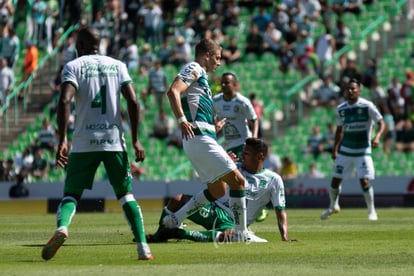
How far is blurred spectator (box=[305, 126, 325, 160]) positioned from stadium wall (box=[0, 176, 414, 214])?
5.37 ft

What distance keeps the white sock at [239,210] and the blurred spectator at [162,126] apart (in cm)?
1946

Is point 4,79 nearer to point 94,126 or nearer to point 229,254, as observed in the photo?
point 229,254

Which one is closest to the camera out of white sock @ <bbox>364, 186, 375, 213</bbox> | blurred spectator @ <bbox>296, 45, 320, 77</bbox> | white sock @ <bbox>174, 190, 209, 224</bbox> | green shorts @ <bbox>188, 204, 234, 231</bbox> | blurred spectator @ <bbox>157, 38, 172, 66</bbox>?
white sock @ <bbox>174, 190, 209, 224</bbox>

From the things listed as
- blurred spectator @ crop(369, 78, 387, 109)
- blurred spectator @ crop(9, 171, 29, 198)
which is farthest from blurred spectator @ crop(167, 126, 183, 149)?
blurred spectator @ crop(369, 78, 387, 109)

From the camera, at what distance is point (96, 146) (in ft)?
38.6

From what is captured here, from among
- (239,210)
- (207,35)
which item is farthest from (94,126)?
(207,35)

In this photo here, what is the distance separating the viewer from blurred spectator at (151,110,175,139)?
33.5 metres

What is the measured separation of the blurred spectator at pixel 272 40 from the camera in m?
35.2

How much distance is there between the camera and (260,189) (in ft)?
48.6

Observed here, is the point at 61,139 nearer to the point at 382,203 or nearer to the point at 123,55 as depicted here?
the point at 382,203

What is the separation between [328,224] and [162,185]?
36.5 ft

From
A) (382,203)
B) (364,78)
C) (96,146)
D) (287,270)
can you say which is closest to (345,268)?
(287,270)

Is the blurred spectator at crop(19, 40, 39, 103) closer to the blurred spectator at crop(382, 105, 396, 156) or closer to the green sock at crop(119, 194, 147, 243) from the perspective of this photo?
the blurred spectator at crop(382, 105, 396, 156)

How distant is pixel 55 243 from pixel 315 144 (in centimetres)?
2093
